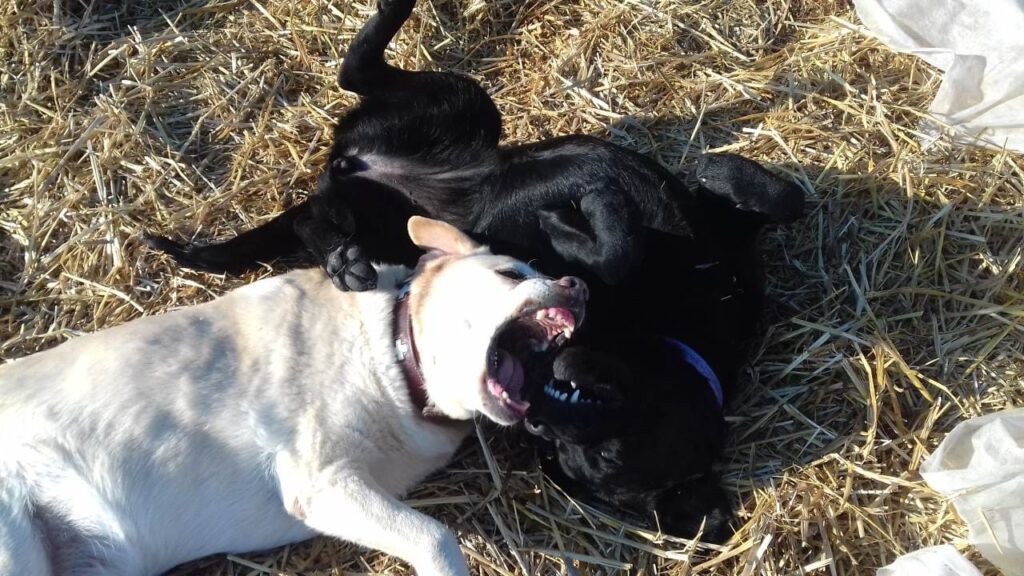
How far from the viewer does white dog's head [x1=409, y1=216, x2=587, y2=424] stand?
315 centimetres

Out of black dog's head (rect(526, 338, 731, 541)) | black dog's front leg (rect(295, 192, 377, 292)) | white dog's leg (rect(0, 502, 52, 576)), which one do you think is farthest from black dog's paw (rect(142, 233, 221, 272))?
black dog's head (rect(526, 338, 731, 541))

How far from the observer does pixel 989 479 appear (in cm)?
336

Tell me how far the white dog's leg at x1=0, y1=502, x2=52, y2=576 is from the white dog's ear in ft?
5.78

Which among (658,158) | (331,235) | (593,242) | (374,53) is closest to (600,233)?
(593,242)

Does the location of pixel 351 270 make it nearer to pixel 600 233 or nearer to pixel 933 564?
pixel 600 233

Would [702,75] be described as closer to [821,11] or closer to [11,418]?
[821,11]

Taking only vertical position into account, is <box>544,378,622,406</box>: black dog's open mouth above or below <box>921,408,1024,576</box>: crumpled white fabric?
above

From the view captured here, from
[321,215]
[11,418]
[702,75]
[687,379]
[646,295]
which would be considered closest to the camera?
[11,418]

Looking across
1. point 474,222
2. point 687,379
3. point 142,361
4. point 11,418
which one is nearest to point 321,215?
point 474,222

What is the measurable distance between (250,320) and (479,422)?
1.04 metres

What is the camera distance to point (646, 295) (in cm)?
372

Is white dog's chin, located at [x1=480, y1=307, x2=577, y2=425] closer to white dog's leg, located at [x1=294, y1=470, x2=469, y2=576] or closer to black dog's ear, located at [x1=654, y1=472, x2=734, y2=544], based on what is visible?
white dog's leg, located at [x1=294, y1=470, x2=469, y2=576]

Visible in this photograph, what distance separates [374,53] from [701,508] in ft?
8.16

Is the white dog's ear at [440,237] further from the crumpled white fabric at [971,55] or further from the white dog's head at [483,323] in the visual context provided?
the crumpled white fabric at [971,55]
